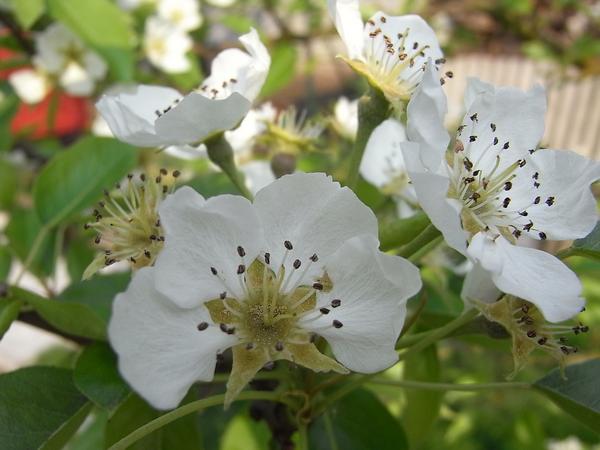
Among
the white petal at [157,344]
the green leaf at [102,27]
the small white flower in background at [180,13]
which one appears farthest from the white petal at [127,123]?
the small white flower in background at [180,13]

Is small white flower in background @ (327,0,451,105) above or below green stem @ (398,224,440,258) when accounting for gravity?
above

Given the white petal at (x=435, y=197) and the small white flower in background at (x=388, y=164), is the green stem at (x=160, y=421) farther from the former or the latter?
the small white flower in background at (x=388, y=164)

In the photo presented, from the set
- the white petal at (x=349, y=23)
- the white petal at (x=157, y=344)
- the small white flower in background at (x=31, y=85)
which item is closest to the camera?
the white petal at (x=157, y=344)

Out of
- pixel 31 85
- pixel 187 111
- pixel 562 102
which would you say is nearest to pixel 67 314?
pixel 187 111

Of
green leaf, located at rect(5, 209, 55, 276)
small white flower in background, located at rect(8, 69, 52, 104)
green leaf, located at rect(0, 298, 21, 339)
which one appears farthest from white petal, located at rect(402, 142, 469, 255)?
small white flower in background, located at rect(8, 69, 52, 104)

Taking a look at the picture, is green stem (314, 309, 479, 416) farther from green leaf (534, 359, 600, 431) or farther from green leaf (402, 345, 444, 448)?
green leaf (402, 345, 444, 448)

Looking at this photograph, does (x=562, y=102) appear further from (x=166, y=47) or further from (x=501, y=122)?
(x=501, y=122)
